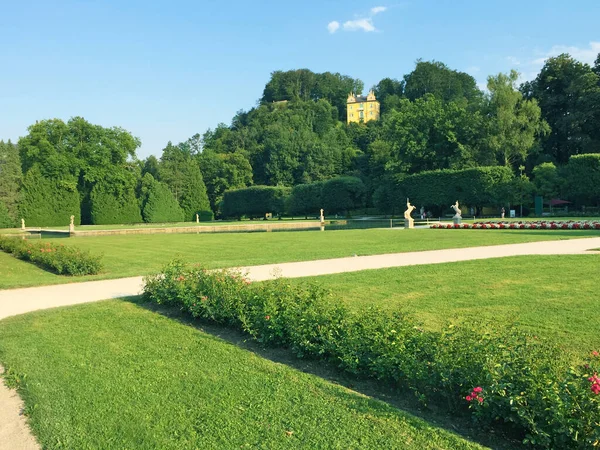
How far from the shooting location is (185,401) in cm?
386

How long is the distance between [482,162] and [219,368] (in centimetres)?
4969

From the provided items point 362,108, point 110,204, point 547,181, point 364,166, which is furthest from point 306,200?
point 362,108

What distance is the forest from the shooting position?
45.3m

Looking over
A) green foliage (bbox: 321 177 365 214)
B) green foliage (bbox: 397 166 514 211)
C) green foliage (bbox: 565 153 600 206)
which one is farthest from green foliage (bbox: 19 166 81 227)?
green foliage (bbox: 565 153 600 206)

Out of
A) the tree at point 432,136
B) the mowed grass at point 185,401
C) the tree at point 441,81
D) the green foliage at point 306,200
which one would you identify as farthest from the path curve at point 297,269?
the tree at point 441,81

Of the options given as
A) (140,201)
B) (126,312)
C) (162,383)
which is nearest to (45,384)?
(162,383)

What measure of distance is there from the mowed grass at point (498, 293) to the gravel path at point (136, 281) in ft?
3.63

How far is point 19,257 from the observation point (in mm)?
16672

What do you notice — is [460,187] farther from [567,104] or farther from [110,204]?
[110,204]

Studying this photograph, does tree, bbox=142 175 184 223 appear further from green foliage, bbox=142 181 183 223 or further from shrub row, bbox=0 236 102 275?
shrub row, bbox=0 236 102 275

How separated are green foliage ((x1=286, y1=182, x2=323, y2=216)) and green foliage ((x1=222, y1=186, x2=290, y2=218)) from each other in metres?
1.88

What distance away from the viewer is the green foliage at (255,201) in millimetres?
65500

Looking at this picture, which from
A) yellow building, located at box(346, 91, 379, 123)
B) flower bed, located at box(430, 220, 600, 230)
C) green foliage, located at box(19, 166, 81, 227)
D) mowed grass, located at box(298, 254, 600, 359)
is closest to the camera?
mowed grass, located at box(298, 254, 600, 359)

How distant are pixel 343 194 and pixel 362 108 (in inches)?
2439
